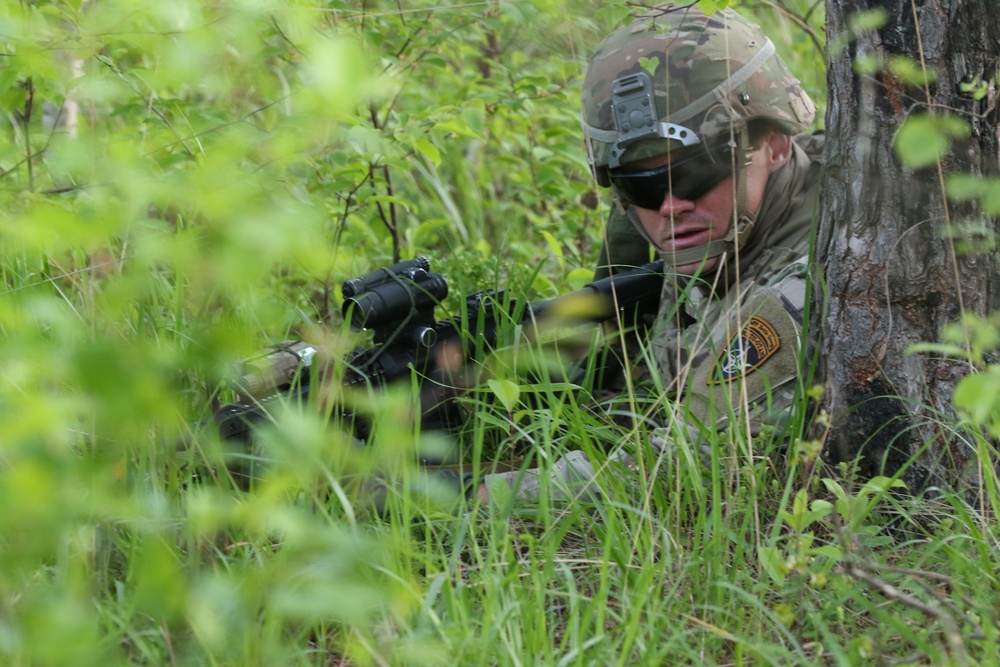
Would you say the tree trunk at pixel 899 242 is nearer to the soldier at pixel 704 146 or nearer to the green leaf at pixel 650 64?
the soldier at pixel 704 146

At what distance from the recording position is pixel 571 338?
2951 millimetres

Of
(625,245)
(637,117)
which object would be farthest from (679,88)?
(625,245)

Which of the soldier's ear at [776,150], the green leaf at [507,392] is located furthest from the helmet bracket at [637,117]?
the green leaf at [507,392]

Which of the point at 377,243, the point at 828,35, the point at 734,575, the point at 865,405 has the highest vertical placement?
the point at 828,35

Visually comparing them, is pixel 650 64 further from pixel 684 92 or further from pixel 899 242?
pixel 899 242

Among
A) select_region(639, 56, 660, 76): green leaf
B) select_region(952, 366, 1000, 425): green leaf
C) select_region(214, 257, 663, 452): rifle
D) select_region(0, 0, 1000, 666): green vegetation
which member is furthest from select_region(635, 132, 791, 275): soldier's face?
select_region(952, 366, 1000, 425): green leaf

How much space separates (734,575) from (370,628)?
652 mm

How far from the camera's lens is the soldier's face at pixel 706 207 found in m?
2.68

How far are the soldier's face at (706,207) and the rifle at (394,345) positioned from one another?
0.36 meters

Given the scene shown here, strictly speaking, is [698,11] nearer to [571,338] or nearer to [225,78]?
[571,338]

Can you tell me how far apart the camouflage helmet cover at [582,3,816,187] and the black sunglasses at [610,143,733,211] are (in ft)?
0.14

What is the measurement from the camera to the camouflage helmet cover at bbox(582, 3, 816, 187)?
264 centimetres

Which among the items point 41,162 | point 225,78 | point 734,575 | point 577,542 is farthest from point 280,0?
point 41,162

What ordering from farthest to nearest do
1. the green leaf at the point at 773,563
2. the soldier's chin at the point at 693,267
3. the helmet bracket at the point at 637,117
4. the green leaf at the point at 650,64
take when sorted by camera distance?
the soldier's chin at the point at 693,267, the helmet bracket at the point at 637,117, the green leaf at the point at 650,64, the green leaf at the point at 773,563
